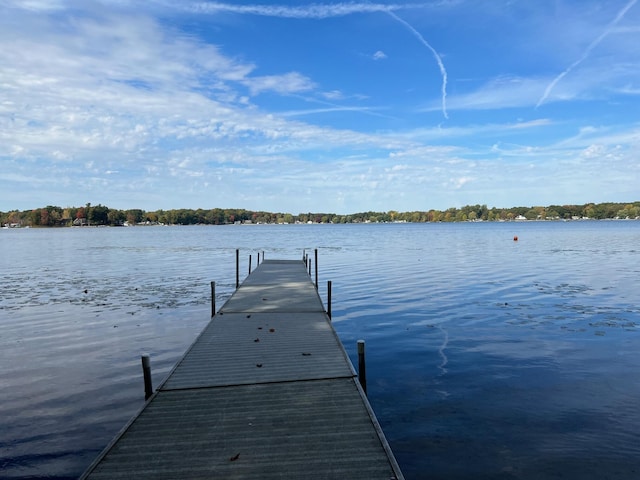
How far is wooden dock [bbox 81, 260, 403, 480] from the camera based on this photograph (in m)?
5.97

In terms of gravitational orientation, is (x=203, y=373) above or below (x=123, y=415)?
above

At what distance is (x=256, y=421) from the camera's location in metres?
7.33

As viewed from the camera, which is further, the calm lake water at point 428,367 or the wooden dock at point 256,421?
the calm lake water at point 428,367

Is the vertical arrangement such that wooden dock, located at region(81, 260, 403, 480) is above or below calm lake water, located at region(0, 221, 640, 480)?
above

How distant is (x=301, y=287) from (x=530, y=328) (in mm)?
10761

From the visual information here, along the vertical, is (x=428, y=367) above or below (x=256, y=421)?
below

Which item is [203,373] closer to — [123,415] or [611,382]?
[123,415]

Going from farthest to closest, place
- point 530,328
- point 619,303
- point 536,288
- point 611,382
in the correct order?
1. point 536,288
2. point 619,303
3. point 530,328
4. point 611,382

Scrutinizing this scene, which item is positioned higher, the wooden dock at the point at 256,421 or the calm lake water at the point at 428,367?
the wooden dock at the point at 256,421

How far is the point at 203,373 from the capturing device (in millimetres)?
9797

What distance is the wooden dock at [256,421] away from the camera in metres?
5.97

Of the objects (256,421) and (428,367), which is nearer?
(256,421)

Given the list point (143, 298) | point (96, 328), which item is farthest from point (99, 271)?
point (96, 328)

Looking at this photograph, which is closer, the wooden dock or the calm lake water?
the wooden dock
